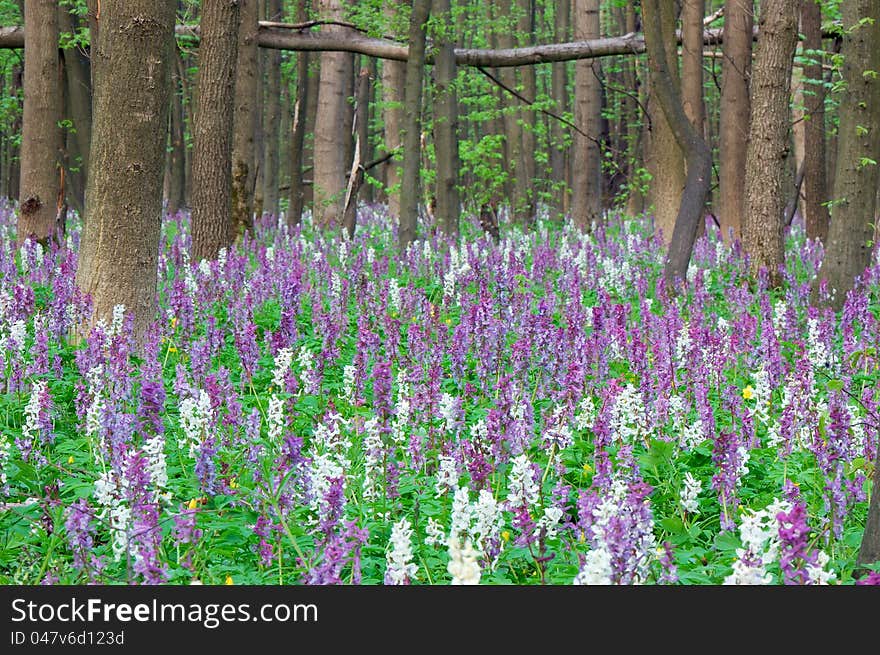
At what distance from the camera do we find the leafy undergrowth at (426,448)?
11.3 ft

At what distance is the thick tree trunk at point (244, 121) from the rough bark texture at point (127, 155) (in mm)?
5746

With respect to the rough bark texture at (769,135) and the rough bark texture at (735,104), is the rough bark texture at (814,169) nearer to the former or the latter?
the rough bark texture at (735,104)

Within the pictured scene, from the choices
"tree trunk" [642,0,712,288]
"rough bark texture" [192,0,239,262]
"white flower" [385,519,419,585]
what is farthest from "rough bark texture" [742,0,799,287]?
"white flower" [385,519,419,585]

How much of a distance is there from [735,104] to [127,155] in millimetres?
9543

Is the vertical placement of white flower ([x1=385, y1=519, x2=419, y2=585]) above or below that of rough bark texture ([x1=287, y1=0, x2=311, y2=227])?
below

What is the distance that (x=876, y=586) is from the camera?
2.87 meters

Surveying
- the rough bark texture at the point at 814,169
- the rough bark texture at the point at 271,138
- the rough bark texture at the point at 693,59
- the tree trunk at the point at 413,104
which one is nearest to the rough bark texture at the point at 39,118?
the tree trunk at the point at 413,104

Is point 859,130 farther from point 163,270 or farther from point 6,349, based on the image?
point 6,349

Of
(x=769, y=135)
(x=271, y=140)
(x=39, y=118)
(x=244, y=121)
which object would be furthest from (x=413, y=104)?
(x=271, y=140)

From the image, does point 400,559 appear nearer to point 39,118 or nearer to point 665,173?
point 39,118

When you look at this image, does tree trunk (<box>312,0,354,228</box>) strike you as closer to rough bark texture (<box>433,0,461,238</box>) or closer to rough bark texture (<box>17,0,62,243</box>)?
rough bark texture (<box>433,0,461,238</box>)

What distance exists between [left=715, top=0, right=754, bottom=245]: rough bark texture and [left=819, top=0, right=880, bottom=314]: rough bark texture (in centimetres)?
397

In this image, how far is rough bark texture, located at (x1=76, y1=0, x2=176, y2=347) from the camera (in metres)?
6.85
